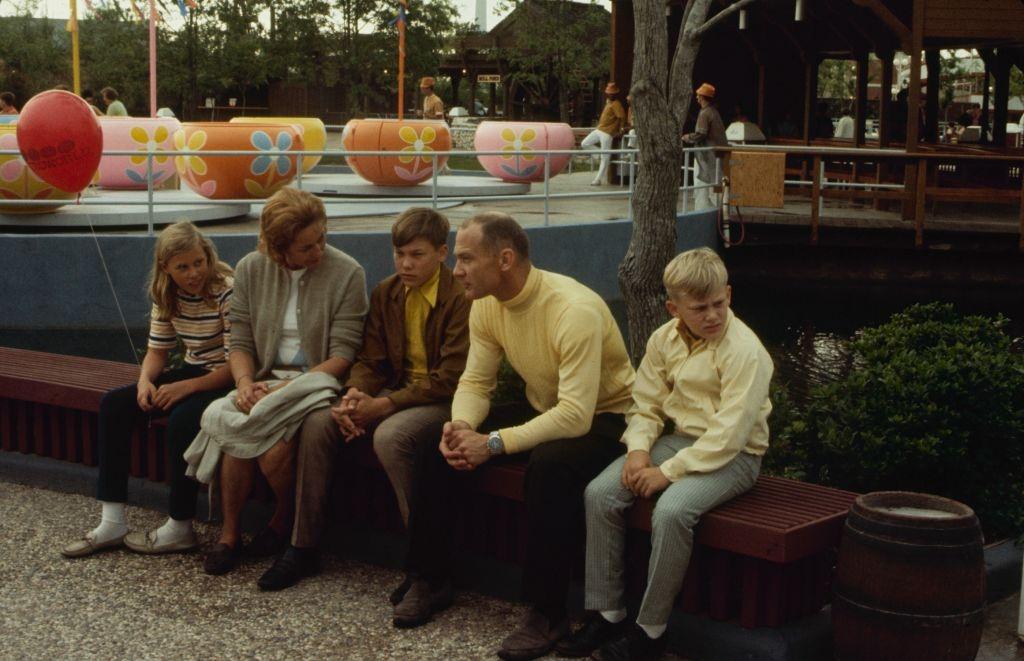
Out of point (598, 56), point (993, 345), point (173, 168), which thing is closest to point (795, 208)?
point (173, 168)

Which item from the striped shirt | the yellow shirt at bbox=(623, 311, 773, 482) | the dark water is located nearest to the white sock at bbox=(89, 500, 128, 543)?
the striped shirt

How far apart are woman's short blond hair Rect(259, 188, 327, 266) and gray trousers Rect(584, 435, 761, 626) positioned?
144 centimetres

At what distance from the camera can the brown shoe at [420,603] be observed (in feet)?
13.7

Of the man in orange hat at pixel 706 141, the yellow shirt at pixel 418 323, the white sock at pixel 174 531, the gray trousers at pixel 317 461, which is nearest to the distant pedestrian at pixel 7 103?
the man in orange hat at pixel 706 141

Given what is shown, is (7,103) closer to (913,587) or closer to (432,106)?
(432,106)

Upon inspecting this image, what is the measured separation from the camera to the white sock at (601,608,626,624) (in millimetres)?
3939

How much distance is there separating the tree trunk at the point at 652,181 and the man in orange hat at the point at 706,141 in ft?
26.7

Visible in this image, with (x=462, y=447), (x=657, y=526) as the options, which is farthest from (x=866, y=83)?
(x=657, y=526)

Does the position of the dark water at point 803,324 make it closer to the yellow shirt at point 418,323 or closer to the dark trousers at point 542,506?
the yellow shirt at point 418,323

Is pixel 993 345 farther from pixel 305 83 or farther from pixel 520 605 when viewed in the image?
pixel 305 83

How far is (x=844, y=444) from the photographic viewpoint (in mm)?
5059

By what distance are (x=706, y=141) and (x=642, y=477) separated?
12.1 meters

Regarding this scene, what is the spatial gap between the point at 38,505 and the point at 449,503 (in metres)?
2.10

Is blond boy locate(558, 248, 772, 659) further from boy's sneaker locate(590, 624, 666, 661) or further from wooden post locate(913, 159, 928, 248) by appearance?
wooden post locate(913, 159, 928, 248)
